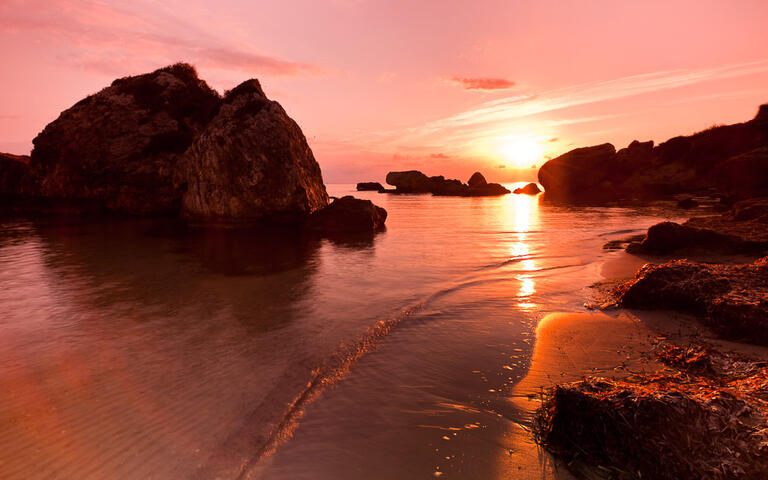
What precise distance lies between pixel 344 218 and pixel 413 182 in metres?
77.4

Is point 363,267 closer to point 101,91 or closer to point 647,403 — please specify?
point 647,403

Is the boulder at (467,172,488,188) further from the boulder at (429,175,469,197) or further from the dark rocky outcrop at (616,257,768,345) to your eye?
the dark rocky outcrop at (616,257,768,345)

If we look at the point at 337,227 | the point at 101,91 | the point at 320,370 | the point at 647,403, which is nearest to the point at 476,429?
the point at 647,403

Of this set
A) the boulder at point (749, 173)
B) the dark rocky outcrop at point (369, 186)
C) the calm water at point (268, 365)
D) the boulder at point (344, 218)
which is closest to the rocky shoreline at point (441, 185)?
the dark rocky outcrop at point (369, 186)

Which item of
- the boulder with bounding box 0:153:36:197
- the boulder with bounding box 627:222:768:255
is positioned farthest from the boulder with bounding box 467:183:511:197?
the boulder with bounding box 0:153:36:197

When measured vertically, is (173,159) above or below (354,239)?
above

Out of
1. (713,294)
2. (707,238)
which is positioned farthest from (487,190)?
(713,294)

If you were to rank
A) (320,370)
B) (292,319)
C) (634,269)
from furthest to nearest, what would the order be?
1. (634,269)
2. (292,319)
3. (320,370)

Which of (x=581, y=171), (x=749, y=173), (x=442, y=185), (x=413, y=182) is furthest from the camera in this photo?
(x=413, y=182)

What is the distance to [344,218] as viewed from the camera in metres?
18.9

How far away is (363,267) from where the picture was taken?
1070 centimetres

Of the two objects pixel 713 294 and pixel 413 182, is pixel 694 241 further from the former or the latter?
pixel 413 182

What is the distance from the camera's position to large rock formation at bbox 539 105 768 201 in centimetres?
3021

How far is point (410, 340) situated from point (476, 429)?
2.24 metres
